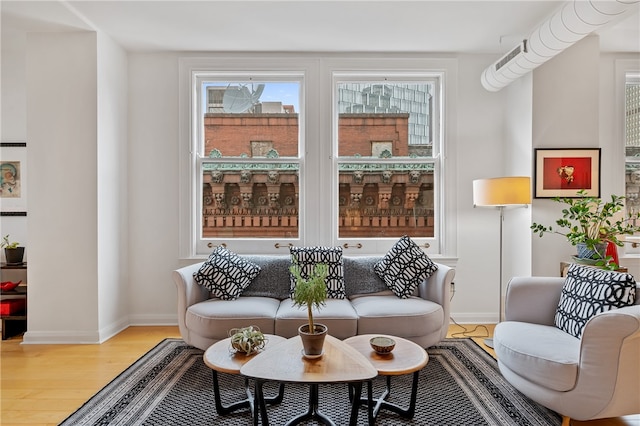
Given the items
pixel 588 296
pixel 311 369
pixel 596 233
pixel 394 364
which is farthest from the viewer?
pixel 596 233

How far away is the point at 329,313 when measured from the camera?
2.82 metres

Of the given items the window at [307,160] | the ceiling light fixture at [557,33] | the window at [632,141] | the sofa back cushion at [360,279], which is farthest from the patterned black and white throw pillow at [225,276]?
the window at [632,141]

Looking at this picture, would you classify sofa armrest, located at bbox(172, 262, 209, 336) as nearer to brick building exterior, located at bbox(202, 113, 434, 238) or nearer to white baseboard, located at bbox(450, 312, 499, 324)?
brick building exterior, located at bbox(202, 113, 434, 238)

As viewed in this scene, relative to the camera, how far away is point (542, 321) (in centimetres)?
249

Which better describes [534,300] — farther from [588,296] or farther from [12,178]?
[12,178]

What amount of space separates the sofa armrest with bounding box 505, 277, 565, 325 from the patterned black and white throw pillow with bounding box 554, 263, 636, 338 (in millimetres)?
69

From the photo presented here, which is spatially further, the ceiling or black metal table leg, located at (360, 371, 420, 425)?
the ceiling

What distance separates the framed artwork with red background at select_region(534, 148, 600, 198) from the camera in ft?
11.5

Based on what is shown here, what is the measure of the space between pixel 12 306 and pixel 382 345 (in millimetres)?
3518

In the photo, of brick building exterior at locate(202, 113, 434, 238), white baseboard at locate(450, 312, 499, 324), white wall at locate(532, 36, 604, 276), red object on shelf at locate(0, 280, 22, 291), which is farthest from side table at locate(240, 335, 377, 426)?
red object on shelf at locate(0, 280, 22, 291)

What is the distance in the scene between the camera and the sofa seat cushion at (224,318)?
2777mm

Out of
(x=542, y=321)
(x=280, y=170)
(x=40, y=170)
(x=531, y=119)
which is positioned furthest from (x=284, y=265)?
(x=531, y=119)

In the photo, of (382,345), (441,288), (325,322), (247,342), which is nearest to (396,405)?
(382,345)

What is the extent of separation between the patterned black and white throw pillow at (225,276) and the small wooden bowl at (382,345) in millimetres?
1436
